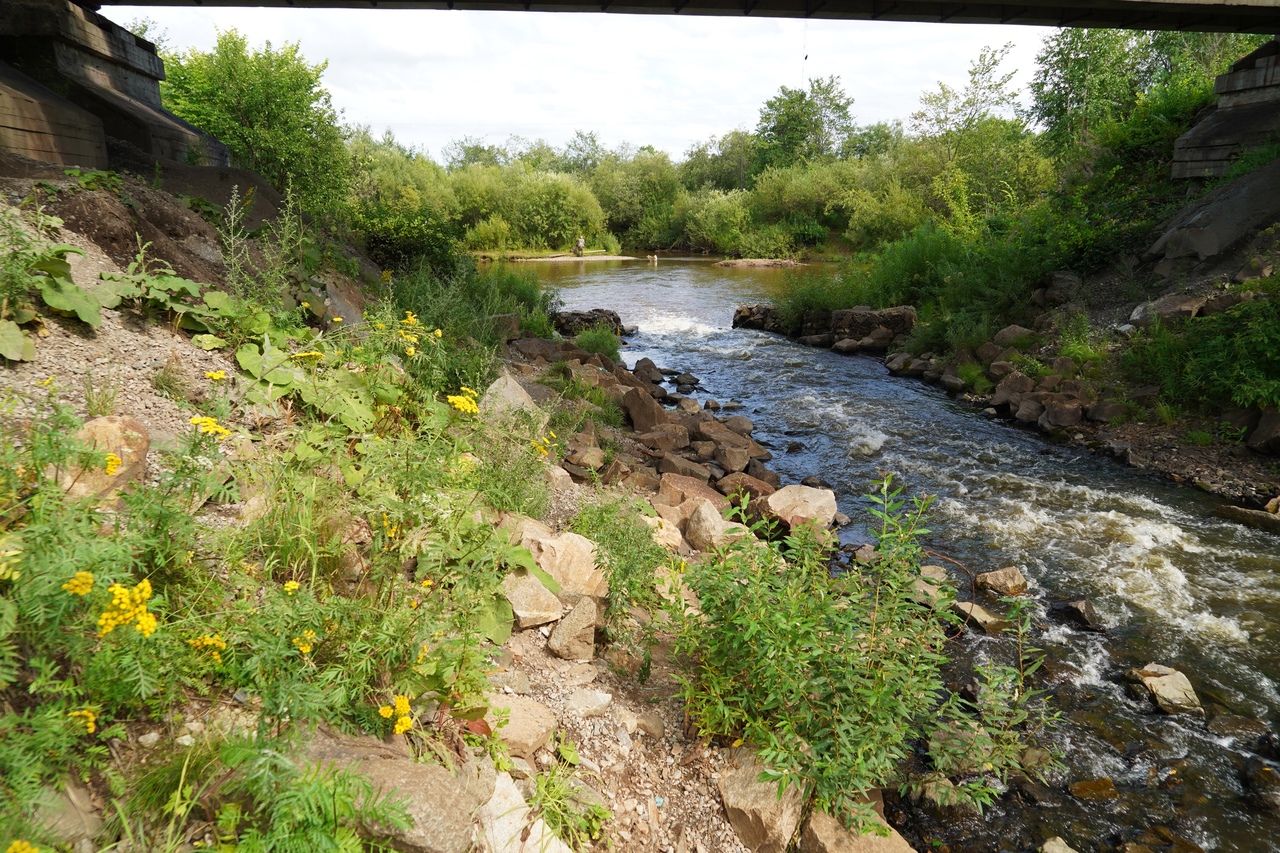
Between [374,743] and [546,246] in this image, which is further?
[546,246]

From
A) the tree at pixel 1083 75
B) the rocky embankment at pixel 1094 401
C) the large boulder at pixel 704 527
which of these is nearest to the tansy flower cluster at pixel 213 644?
the large boulder at pixel 704 527

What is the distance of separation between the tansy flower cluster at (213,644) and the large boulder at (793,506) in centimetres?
518

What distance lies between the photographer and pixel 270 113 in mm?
19141

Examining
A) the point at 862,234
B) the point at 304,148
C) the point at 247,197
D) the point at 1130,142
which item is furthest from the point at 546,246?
the point at 247,197

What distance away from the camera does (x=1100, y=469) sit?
9.48 meters

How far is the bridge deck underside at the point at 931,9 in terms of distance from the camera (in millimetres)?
12867

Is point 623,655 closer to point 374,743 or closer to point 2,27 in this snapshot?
point 374,743

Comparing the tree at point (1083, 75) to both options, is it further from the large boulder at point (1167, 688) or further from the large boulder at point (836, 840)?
the large boulder at point (836, 840)

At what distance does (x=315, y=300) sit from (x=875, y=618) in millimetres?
5273

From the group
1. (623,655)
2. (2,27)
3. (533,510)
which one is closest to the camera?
(623,655)

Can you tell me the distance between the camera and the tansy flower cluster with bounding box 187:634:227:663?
8.39 feet

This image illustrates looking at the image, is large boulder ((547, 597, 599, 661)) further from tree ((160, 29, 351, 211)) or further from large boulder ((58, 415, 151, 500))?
tree ((160, 29, 351, 211))

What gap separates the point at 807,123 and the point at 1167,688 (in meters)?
62.1

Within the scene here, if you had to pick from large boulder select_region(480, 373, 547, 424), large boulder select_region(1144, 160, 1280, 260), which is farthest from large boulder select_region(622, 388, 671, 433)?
large boulder select_region(1144, 160, 1280, 260)
